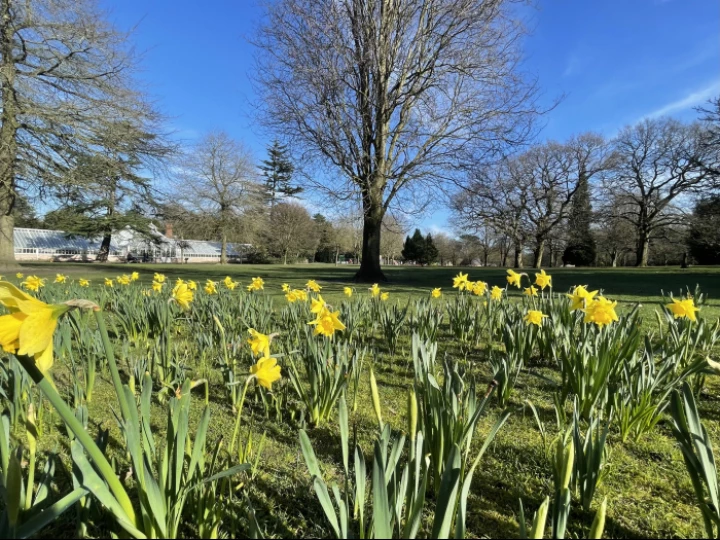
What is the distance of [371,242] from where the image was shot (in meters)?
12.3

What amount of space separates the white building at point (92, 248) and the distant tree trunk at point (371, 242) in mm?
31115

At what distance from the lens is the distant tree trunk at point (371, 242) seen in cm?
1185

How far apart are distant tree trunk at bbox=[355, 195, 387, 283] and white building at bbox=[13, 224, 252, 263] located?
31.1 metres

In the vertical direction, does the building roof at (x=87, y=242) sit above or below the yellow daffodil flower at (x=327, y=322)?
above

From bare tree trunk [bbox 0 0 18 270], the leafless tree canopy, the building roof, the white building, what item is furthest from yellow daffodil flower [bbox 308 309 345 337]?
the white building

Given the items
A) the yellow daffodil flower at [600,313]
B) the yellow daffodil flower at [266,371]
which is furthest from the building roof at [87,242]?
the yellow daffodil flower at [600,313]

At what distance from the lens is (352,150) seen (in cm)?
1146

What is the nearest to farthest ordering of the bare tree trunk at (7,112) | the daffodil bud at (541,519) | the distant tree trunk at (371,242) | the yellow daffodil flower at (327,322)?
1. the daffodil bud at (541,519)
2. the yellow daffodil flower at (327,322)
3. the bare tree trunk at (7,112)
4. the distant tree trunk at (371,242)

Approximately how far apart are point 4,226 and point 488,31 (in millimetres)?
16502

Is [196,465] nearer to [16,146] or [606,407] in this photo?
[606,407]

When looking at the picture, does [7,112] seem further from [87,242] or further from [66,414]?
[87,242]

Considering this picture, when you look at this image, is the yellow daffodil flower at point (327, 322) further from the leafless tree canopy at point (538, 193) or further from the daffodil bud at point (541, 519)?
the leafless tree canopy at point (538, 193)

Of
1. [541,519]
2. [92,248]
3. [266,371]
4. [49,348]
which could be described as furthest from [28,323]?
[92,248]

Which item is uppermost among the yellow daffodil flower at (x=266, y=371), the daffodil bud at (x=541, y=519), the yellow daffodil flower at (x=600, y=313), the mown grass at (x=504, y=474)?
the yellow daffodil flower at (x=600, y=313)
